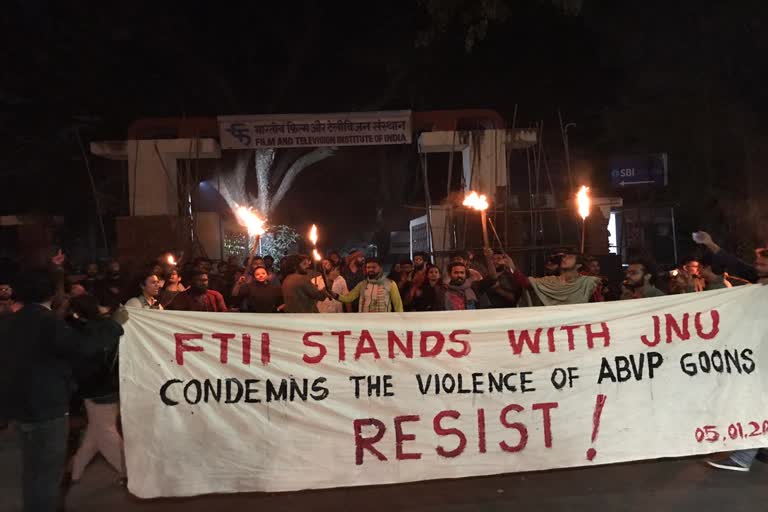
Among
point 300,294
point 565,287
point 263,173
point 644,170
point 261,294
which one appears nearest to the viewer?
point 565,287

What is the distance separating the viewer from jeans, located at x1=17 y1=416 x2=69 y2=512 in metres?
3.56

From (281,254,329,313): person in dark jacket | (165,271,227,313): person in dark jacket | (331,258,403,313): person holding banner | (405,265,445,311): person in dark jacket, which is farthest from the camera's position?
(405,265,445,311): person in dark jacket

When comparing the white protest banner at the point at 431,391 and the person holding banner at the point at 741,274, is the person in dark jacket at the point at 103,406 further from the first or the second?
the person holding banner at the point at 741,274

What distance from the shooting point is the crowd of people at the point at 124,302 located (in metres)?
3.57

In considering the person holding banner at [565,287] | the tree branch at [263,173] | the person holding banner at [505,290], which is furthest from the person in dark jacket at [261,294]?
the tree branch at [263,173]

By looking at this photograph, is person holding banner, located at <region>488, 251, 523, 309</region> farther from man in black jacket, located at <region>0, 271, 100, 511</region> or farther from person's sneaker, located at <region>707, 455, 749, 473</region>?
man in black jacket, located at <region>0, 271, 100, 511</region>

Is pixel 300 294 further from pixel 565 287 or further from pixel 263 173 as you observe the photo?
pixel 263 173

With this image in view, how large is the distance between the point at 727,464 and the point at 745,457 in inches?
5.1

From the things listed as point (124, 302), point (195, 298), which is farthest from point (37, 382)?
point (195, 298)

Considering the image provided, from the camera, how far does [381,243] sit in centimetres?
2670

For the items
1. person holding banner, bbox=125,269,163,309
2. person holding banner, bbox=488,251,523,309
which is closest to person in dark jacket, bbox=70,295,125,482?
person holding banner, bbox=125,269,163,309

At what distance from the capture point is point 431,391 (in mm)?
4617

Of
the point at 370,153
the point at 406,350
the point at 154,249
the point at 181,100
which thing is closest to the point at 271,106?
the point at 181,100

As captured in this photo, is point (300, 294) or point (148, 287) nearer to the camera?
point (148, 287)
